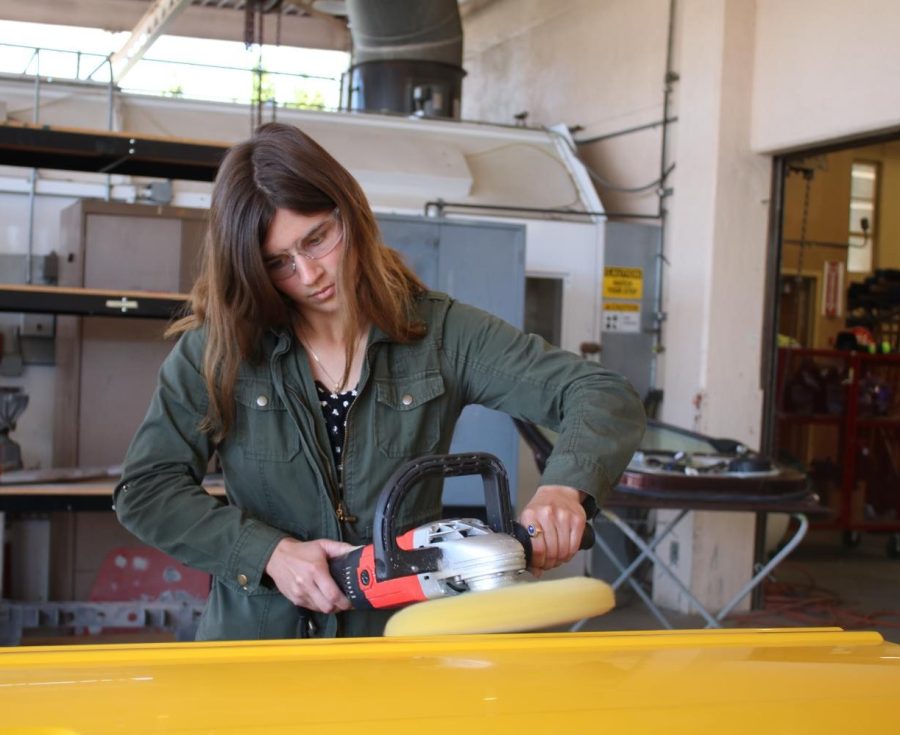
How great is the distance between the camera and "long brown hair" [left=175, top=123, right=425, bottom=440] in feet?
5.35

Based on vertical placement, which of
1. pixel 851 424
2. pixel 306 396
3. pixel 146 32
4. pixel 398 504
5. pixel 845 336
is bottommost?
pixel 851 424

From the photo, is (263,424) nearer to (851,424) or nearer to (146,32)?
(851,424)

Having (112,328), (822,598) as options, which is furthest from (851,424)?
(112,328)

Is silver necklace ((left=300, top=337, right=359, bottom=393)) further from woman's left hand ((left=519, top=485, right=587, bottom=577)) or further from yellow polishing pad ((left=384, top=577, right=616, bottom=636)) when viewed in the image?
yellow polishing pad ((left=384, top=577, right=616, bottom=636))

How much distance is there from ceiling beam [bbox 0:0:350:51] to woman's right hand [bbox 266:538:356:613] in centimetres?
852

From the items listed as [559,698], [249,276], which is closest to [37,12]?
[249,276]

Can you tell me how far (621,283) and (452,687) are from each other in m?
5.12

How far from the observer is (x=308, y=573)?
1.57 m

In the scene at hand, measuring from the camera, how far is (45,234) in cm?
489

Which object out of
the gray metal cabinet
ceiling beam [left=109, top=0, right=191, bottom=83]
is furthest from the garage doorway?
ceiling beam [left=109, top=0, right=191, bottom=83]

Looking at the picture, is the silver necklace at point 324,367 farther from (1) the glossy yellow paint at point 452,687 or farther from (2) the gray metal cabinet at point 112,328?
(2) the gray metal cabinet at point 112,328

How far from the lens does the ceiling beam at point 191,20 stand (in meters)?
9.77

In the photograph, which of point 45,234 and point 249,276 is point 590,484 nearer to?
point 249,276

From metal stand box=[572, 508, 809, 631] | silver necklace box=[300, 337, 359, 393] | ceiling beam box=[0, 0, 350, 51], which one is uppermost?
ceiling beam box=[0, 0, 350, 51]
